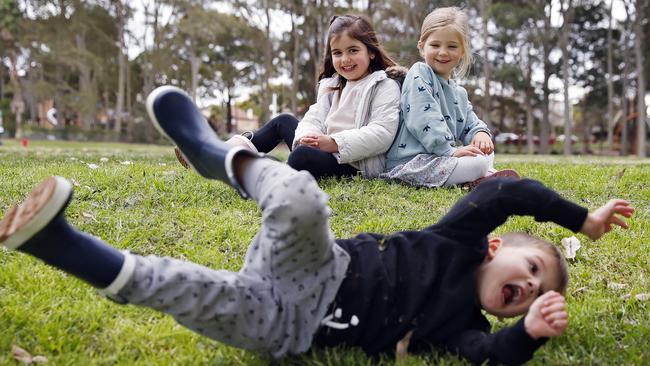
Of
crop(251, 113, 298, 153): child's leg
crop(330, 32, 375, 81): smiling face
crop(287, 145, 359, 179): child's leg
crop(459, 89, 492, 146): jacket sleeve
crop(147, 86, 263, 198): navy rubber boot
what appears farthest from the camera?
crop(251, 113, 298, 153): child's leg

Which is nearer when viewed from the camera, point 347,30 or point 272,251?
point 272,251

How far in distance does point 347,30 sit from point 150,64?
2856 centimetres

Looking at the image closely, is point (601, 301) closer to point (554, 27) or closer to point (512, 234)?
point (512, 234)

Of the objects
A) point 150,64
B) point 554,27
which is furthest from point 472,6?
point 150,64

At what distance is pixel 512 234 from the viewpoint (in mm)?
1796

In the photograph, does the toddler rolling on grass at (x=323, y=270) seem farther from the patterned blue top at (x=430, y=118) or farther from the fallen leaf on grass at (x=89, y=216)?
the patterned blue top at (x=430, y=118)

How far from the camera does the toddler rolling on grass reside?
141 cm

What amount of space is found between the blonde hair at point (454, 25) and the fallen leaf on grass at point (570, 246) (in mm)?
1687

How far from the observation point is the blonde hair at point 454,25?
3816 mm

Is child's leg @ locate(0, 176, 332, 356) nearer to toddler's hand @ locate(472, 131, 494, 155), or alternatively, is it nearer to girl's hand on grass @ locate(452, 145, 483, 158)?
girl's hand on grass @ locate(452, 145, 483, 158)

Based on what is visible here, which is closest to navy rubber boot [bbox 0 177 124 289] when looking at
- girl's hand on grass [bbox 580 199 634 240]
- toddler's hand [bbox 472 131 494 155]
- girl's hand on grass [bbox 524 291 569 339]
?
girl's hand on grass [bbox 524 291 569 339]

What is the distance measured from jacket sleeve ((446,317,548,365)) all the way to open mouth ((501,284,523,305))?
125mm

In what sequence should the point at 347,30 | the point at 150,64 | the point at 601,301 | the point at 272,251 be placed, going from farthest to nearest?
the point at 150,64, the point at 347,30, the point at 601,301, the point at 272,251

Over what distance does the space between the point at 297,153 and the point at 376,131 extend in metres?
0.55
